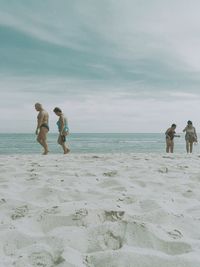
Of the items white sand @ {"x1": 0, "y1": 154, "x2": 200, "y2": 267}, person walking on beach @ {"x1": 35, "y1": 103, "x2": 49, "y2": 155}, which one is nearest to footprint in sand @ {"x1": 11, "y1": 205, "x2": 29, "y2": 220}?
white sand @ {"x1": 0, "y1": 154, "x2": 200, "y2": 267}

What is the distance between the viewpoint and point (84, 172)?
227 inches

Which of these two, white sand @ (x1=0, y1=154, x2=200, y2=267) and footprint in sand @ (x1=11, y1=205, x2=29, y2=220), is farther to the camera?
footprint in sand @ (x1=11, y1=205, x2=29, y2=220)

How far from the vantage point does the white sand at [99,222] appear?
232 centimetres

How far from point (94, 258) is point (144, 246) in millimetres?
429

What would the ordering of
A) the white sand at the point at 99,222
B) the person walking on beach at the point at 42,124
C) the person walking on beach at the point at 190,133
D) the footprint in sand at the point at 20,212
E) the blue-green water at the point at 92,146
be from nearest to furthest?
the white sand at the point at 99,222 → the footprint in sand at the point at 20,212 → the person walking on beach at the point at 42,124 → the person walking on beach at the point at 190,133 → the blue-green water at the point at 92,146

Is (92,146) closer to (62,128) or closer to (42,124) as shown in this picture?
(62,128)

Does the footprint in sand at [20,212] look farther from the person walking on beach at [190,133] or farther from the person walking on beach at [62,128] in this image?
the person walking on beach at [190,133]

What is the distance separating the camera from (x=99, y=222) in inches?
119

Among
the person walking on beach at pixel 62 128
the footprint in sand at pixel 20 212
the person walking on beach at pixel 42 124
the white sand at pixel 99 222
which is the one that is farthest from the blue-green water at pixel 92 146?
the footprint in sand at pixel 20 212

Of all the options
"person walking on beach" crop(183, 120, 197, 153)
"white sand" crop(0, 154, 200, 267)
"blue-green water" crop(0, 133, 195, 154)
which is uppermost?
"person walking on beach" crop(183, 120, 197, 153)

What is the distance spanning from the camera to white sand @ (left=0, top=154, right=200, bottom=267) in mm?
2322

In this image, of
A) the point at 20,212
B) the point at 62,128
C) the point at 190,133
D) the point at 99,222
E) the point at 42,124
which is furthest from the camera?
the point at 190,133

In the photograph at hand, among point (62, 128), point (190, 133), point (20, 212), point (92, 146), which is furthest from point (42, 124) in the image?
point (92, 146)

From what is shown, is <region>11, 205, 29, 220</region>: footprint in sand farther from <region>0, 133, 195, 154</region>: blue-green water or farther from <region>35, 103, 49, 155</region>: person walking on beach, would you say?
<region>0, 133, 195, 154</region>: blue-green water
